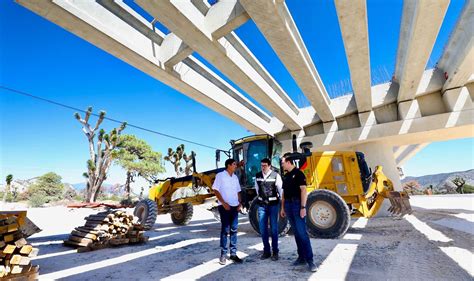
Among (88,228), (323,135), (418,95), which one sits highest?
(418,95)

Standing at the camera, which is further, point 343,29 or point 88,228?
point 88,228

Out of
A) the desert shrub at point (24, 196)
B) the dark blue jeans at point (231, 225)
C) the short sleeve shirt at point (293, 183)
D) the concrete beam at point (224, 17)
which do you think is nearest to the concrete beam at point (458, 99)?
the concrete beam at point (224, 17)

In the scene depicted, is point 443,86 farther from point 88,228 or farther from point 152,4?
point 88,228

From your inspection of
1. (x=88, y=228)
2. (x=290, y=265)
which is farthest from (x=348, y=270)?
(x=88, y=228)

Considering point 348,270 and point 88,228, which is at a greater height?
point 88,228

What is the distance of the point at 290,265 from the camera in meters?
3.74

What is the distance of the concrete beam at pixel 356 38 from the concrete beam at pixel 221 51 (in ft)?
8.17

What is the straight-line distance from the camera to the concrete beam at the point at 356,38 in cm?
459

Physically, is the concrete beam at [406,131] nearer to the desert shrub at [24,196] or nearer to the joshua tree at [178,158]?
the joshua tree at [178,158]

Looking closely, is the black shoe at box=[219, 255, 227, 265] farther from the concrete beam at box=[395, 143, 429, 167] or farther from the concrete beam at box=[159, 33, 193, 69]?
the concrete beam at box=[395, 143, 429, 167]

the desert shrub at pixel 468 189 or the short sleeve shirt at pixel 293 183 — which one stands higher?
the desert shrub at pixel 468 189

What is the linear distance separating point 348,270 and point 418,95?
336 inches

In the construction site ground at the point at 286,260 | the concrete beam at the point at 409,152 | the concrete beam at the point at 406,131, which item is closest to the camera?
the construction site ground at the point at 286,260

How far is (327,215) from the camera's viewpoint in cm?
591
